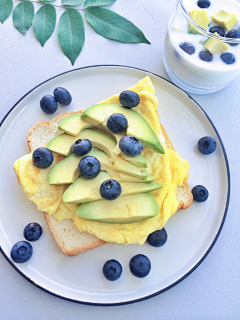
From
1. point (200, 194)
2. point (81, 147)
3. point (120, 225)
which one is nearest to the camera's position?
point (81, 147)

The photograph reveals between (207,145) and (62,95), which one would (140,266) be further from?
(62,95)

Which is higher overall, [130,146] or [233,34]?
[233,34]

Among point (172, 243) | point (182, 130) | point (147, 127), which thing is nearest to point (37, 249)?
point (172, 243)

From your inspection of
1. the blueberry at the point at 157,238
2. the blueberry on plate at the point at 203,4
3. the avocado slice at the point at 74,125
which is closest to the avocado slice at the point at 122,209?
the blueberry at the point at 157,238

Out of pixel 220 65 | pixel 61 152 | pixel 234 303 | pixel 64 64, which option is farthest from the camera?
pixel 64 64

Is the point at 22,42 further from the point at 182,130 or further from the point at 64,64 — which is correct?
the point at 182,130

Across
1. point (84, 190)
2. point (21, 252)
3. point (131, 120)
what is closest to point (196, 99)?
point (131, 120)
